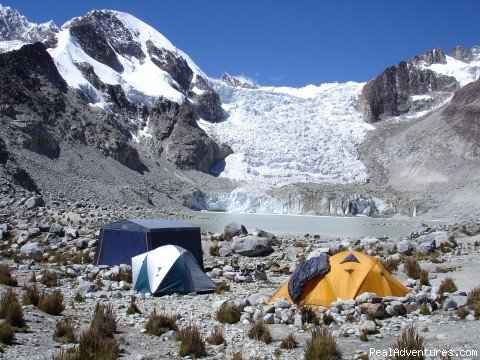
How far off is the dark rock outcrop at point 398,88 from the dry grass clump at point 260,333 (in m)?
118

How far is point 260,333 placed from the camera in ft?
26.2

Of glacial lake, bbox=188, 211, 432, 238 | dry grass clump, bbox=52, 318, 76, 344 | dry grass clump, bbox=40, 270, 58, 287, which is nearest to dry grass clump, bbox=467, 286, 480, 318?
dry grass clump, bbox=52, 318, 76, 344

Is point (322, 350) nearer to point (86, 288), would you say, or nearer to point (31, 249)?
point (86, 288)

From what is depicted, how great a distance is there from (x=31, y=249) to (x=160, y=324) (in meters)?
10.8

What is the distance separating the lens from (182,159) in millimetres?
94250

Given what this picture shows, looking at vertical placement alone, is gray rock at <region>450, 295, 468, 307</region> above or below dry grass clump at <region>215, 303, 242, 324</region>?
above

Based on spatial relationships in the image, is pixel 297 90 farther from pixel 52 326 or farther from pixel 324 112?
pixel 52 326

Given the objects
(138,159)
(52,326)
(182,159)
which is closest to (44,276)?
(52,326)

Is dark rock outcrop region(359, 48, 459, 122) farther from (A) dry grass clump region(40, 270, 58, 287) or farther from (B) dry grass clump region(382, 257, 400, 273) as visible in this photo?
(A) dry grass clump region(40, 270, 58, 287)

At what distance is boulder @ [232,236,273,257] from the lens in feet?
64.9

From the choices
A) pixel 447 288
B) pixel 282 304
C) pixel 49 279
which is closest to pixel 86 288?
pixel 49 279

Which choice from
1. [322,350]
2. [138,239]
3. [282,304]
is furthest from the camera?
[138,239]

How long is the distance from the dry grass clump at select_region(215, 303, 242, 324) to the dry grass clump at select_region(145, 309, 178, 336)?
2.97 ft

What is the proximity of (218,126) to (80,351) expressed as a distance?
109015mm
